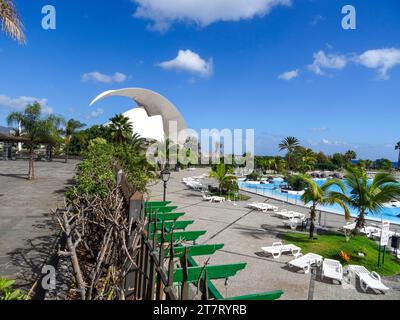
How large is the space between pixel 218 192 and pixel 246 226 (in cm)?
963

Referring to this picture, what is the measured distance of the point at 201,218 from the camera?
1323 centimetres

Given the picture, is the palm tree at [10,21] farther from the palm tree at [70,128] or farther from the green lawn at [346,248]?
the palm tree at [70,128]

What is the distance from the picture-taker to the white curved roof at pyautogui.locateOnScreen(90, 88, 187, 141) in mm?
58531

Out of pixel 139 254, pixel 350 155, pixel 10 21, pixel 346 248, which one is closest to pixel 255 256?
pixel 346 248

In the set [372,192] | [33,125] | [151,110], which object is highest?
[151,110]

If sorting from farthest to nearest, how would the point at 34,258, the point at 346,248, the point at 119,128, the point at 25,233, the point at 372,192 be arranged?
1. the point at 119,128
2. the point at 372,192
3. the point at 346,248
4. the point at 25,233
5. the point at 34,258

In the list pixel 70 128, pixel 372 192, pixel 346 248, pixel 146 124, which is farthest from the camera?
pixel 146 124

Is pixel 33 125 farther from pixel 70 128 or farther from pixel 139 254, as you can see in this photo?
pixel 70 128

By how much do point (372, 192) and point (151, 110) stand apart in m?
57.1

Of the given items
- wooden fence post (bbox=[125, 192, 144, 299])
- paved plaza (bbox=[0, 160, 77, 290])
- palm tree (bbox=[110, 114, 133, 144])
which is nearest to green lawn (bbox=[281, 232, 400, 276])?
wooden fence post (bbox=[125, 192, 144, 299])

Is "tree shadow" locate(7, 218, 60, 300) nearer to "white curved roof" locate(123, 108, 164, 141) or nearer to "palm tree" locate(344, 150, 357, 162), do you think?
"white curved roof" locate(123, 108, 164, 141)

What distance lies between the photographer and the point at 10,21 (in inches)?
312

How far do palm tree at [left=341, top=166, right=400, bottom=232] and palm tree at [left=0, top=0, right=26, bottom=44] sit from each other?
11089 mm

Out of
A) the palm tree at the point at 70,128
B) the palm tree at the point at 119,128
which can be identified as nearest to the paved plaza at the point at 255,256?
the palm tree at the point at 119,128
